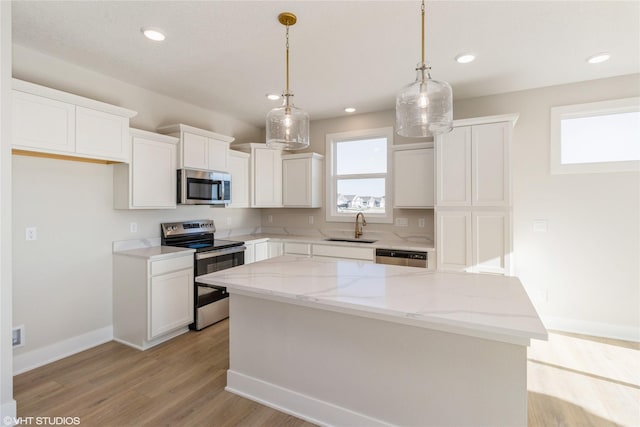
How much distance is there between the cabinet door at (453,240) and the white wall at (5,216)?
11.5 feet

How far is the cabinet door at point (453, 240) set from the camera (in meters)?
3.29

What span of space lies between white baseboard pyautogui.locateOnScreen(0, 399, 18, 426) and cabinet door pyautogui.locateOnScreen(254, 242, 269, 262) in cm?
259

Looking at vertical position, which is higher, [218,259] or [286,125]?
[286,125]

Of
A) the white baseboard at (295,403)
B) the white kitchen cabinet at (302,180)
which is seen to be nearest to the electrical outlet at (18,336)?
the white baseboard at (295,403)

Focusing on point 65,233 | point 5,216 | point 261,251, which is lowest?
point 261,251

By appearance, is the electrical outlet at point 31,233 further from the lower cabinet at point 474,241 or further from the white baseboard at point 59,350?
the lower cabinet at point 474,241

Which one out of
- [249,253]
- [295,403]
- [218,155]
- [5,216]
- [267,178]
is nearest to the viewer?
[5,216]

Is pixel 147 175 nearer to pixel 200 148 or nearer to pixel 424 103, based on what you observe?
pixel 200 148

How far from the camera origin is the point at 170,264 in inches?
124

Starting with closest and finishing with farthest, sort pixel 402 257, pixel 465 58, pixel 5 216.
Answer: pixel 5 216, pixel 465 58, pixel 402 257

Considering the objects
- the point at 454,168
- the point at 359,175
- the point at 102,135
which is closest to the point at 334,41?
the point at 454,168

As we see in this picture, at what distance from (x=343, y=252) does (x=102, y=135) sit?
276 centimetres

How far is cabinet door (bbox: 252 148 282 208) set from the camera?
14.8 feet

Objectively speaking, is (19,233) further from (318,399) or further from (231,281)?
(318,399)
